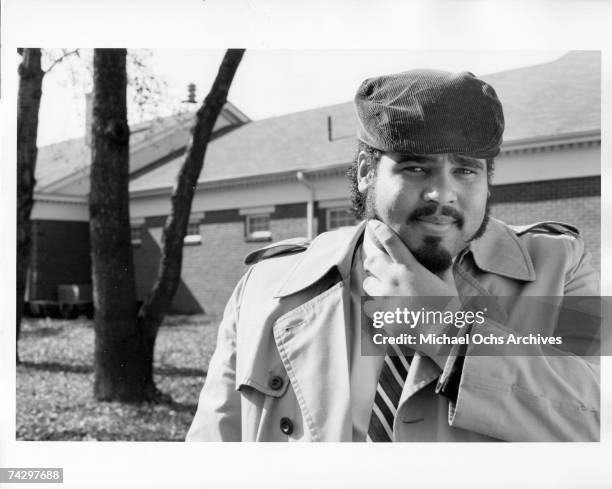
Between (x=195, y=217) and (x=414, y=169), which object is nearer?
(x=414, y=169)

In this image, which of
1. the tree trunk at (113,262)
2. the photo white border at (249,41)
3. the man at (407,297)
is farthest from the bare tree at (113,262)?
the man at (407,297)

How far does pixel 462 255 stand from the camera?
1.98m

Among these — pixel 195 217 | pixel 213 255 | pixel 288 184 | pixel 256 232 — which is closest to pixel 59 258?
pixel 195 217

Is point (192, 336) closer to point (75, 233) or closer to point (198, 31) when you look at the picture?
point (75, 233)

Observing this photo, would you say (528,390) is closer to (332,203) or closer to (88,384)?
(332,203)

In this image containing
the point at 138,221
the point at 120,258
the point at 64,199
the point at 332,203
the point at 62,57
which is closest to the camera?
the point at 62,57

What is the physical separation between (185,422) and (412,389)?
2.44 m

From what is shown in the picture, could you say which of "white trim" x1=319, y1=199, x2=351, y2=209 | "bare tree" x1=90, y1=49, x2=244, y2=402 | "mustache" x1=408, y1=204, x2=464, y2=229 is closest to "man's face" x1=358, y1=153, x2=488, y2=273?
"mustache" x1=408, y1=204, x2=464, y2=229

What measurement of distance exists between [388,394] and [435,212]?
1.82 feet

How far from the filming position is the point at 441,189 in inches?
76.4

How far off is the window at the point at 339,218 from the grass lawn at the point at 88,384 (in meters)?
0.89

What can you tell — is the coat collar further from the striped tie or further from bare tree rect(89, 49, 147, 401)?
bare tree rect(89, 49, 147, 401)
